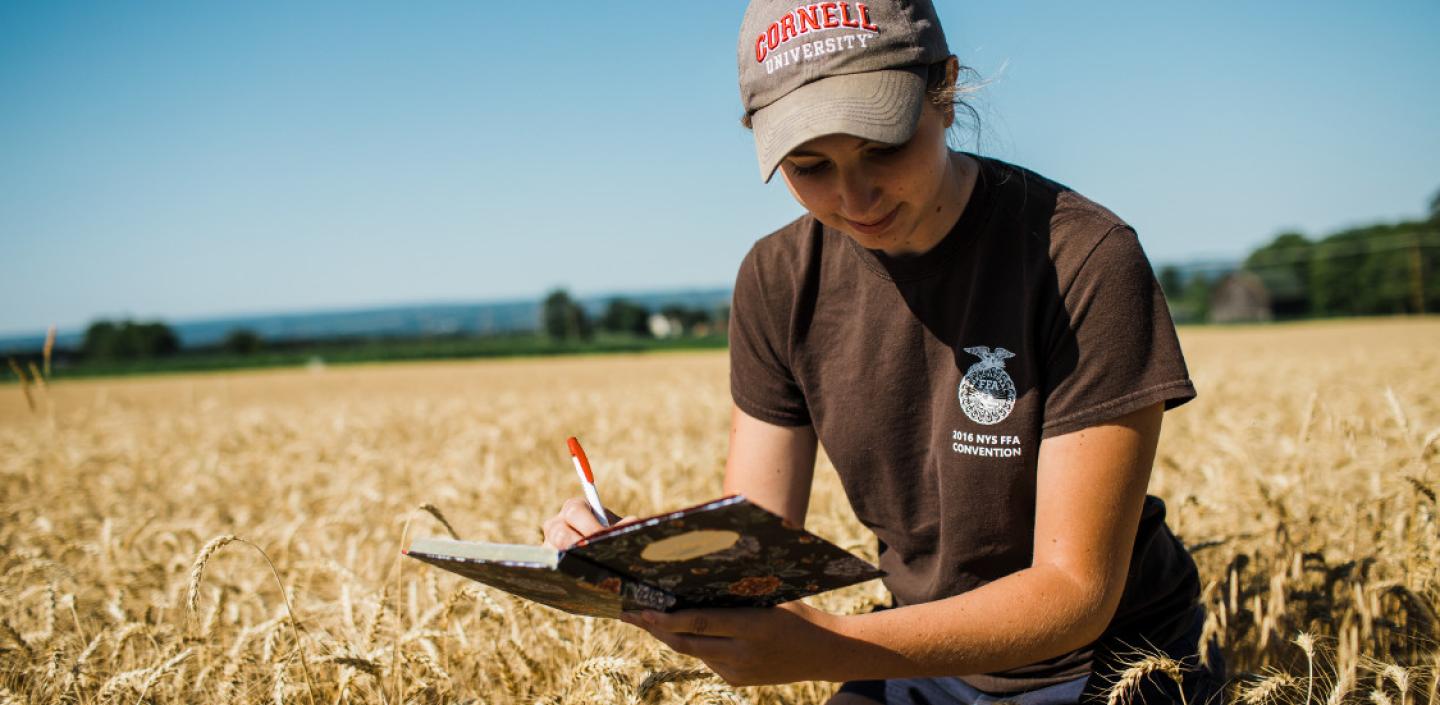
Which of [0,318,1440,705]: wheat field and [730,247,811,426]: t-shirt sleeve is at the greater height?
[730,247,811,426]: t-shirt sleeve

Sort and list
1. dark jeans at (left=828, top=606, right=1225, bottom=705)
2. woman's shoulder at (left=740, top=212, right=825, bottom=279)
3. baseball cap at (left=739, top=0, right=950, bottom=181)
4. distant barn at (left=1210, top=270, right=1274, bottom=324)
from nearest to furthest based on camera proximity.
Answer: baseball cap at (left=739, top=0, right=950, bottom=181)
dark jeans at (left=828, top=606, right=1225, bottom=705)
woman's shoulder at (left=740, top=212, right=825, bottom=279)
distant barn at (left=1210, top=270, right=1274, bottom=324)

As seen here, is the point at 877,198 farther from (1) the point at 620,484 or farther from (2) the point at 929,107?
(1) the point at 620,484

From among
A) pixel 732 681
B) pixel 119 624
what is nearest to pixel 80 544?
pixel 119 624

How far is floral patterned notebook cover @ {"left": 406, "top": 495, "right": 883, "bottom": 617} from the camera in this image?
3.90 feet

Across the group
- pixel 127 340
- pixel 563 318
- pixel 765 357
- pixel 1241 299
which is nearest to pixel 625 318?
pixel 563 318

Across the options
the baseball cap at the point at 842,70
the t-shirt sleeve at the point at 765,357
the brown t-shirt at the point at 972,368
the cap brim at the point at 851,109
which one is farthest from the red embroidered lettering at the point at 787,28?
the t-shirt sleeve at the point at 765,357

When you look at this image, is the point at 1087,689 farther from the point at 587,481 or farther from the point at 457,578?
the point at 457,578

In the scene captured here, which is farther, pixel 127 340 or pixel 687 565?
pixel 127 340

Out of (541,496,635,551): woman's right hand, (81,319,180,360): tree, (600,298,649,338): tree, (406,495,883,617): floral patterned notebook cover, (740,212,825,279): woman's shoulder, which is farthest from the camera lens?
(600,298,649,338): tree

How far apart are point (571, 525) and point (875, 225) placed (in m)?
0.79

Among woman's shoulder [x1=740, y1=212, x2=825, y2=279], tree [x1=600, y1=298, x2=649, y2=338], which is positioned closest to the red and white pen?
woman's shoulder [x1=740, y1=212, x2=825, y2=279]

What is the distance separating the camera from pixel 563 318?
70438mm

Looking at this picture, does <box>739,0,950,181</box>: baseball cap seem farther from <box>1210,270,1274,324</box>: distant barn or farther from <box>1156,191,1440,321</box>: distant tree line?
<box>1210,270,1274,324</box>: distant barn

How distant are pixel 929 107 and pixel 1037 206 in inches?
13.1
